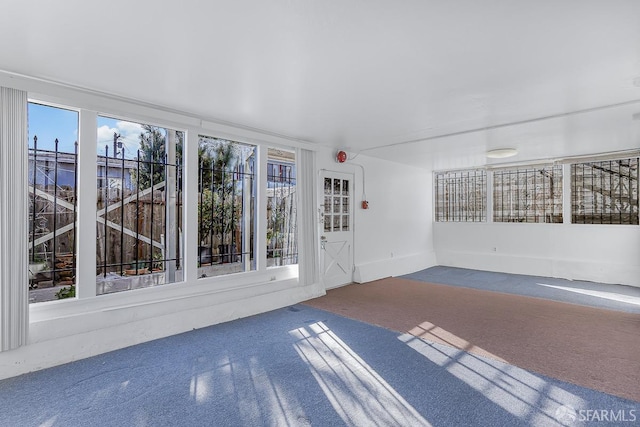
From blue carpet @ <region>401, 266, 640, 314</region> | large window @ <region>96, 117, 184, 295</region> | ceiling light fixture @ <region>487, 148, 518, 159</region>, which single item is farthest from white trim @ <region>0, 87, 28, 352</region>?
ceiling light fixture @ <region>487, 148, 518, 159</region>

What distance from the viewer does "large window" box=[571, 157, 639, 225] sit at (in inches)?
254

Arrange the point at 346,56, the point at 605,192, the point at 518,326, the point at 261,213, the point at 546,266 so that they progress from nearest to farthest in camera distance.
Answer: the point at 346,56, the point at 518,326, the point at 261,213, the point at 605,192, the point at 546,266

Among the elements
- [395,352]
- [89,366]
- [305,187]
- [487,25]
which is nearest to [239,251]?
[305,187]

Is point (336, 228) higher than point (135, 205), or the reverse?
point (135, 205)

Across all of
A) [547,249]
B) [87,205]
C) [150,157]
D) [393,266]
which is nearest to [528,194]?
[547,249]

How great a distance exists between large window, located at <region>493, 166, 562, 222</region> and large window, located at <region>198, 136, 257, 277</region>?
248 inches

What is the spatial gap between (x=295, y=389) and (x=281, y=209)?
10.5 feet

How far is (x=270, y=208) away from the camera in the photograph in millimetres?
5199

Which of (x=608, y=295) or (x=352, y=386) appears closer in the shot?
(x=352, y=386)

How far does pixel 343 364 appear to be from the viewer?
118 inches

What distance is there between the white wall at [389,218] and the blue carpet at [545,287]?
62cm

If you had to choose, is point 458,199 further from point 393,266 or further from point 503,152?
point 503,152

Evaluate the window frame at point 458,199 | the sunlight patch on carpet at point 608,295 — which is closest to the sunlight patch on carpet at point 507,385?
the sunlight patch on carpet at point 608,295

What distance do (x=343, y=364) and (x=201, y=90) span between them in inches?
117
